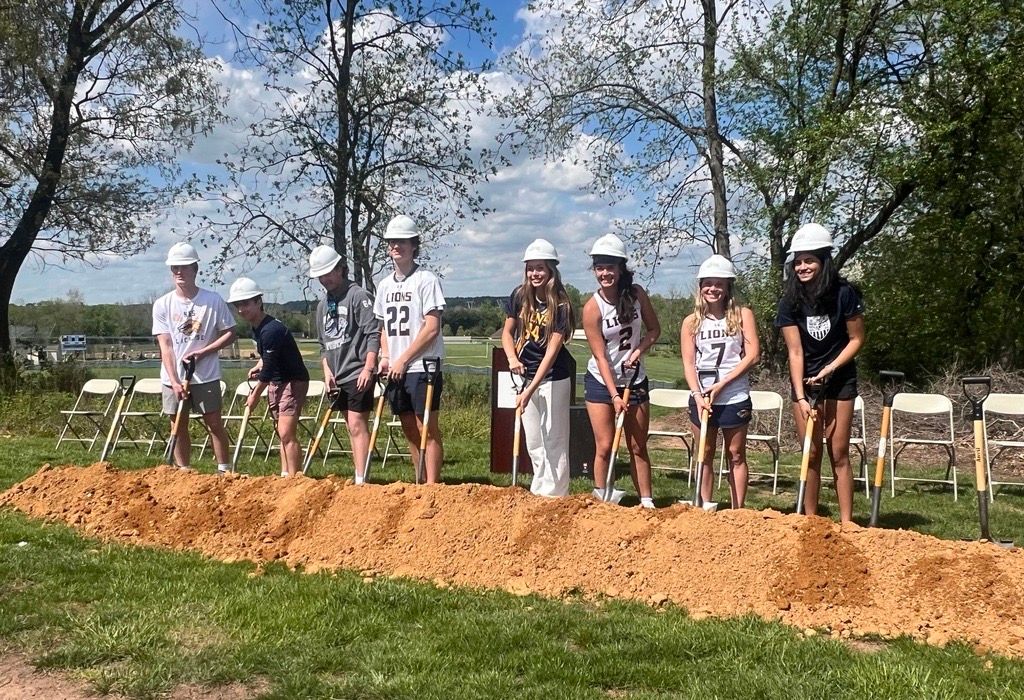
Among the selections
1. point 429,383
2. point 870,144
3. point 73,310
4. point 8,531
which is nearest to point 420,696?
point 429,383

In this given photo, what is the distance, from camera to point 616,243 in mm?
5418

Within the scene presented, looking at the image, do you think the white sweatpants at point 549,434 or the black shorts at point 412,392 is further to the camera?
the black shorts at point 412,392

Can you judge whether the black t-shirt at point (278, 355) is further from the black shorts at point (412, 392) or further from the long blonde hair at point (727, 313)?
the long blonde hair at point (727, 313)

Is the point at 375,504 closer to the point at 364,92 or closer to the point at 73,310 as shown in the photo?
the point at 364,92

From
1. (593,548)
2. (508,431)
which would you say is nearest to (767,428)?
(508,431)

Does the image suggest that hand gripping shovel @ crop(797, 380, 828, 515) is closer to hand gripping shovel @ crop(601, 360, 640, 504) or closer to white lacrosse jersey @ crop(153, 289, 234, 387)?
hand gripping shovel @ crop(601, 360, 640, 504)

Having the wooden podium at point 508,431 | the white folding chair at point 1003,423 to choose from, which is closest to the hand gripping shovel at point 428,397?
the wooden podium at point 508,431

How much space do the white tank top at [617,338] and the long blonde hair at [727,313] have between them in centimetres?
38

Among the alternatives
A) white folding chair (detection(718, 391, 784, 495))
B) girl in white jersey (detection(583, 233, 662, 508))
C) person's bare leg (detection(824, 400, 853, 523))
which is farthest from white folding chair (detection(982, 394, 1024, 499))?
girl in white jersey (detection(583, 233, 662, 508))

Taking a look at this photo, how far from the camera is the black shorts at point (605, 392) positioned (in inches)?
216

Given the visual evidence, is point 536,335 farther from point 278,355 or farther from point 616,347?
point 278,355

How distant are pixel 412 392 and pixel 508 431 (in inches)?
90.4

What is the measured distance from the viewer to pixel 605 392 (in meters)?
5.47

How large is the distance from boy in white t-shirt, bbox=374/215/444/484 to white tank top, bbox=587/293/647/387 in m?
1.16
